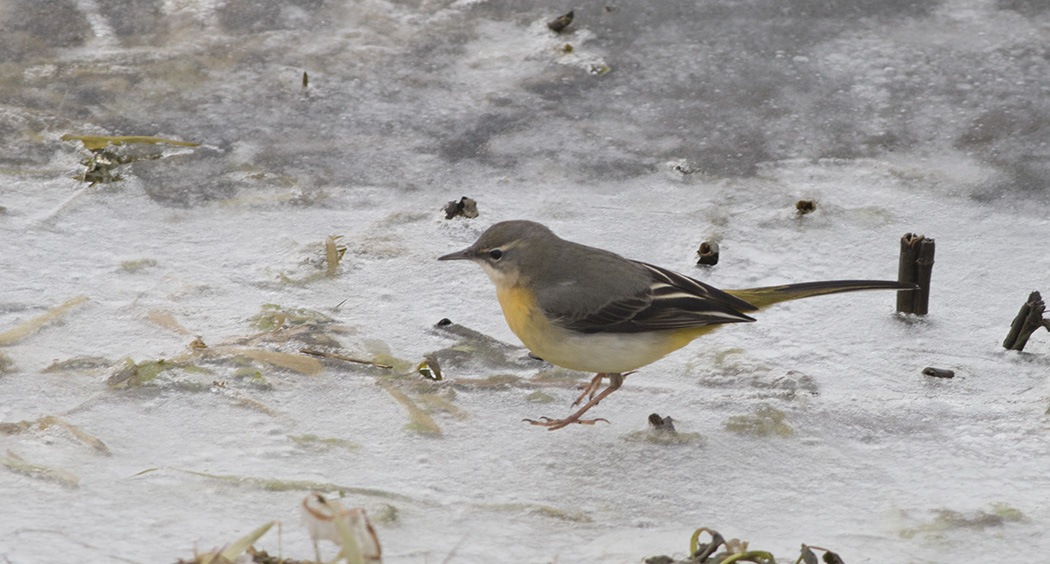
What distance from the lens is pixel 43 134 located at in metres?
6.19

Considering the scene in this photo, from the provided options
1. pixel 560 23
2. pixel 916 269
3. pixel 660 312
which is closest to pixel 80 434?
pixel 660 312

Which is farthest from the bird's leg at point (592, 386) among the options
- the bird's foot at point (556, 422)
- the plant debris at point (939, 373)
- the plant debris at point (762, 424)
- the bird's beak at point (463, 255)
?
the plant debris at point (939, 373)

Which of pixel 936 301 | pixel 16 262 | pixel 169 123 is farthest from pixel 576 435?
pixel 169 123

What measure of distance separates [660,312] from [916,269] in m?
A: 1.26

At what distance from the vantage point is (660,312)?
443 cm

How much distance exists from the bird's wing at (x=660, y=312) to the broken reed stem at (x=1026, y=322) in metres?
1.11

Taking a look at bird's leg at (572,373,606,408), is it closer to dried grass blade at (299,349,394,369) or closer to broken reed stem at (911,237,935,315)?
dried grass blade at (299,349,394,369)

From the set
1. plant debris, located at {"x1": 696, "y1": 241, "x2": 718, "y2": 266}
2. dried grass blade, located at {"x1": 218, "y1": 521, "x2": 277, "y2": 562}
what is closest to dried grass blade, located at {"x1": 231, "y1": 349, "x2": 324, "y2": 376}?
dried grass blade, located at {"x1": 218, "y1": 521, "x2": 277, "y2": 562}

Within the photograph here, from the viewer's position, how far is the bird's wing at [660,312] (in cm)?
438

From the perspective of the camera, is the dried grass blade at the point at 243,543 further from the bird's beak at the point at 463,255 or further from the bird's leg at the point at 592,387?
the bird's beak at the point at 463,255

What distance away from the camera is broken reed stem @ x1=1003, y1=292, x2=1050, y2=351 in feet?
14.8

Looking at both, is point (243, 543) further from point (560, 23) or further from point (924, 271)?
point (560, 23)

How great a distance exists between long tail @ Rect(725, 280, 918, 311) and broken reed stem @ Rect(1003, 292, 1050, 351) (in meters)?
0.46

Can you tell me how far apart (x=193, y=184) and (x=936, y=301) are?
3.74m
